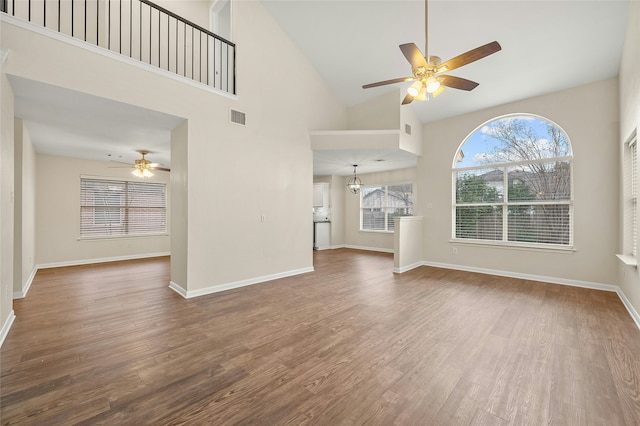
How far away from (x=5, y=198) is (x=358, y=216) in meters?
8.02

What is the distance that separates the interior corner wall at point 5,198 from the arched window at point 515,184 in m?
6.93

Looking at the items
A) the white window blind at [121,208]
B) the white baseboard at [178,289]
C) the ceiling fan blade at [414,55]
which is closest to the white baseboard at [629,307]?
the ceiling fan blade at [414,55]

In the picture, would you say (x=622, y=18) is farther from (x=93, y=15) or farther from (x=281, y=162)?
(x=93, y=15)

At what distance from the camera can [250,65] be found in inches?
182

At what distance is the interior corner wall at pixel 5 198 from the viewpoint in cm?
260

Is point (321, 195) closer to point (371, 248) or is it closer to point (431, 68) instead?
point (371, 248)

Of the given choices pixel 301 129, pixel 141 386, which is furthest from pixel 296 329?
pixel 301 129

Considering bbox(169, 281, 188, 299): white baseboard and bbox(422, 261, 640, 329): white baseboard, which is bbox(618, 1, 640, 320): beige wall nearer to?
bbox(422, 261, 640, 329): white baseboard

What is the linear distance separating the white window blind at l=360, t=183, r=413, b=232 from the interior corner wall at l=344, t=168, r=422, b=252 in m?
0.15

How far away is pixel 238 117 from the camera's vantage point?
443cm

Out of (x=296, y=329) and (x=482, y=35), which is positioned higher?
(x=482, y=35)

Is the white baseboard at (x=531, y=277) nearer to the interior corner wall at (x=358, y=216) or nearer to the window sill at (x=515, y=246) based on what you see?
the window sill at (x=515, y=246)

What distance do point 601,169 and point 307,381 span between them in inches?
218

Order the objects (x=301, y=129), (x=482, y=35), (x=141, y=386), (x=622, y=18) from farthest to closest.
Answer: (x=301, y=129) → (x=482, y=35) → (x=622, y=18) → (x=141, y=386)
